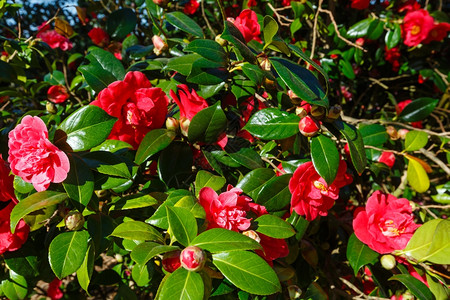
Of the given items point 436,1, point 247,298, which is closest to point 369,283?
point 247,298

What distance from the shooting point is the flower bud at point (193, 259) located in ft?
1.74

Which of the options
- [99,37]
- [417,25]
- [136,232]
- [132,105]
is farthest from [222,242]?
[417,25]

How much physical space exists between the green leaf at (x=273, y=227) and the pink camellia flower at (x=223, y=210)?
0.05m

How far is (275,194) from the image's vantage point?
0.79 m

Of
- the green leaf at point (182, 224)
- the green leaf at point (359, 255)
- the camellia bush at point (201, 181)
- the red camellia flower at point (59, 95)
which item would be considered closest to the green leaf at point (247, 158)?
the camellia bush at point (201, 181)

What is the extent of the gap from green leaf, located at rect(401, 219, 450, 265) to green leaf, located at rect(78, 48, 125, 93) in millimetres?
846

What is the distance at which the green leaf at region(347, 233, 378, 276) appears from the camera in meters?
0.87

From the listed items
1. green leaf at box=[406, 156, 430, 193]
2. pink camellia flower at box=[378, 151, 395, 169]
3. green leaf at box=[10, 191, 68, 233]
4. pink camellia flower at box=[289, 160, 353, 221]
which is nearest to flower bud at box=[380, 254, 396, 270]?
pink camellia flower at box=[289, 160, 353, 221]

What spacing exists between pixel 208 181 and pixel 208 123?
13cm

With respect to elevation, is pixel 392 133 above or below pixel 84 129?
below

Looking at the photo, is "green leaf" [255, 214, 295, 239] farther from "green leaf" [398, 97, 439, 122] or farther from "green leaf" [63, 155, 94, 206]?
"green leaf" [398, 97, 439, 122]

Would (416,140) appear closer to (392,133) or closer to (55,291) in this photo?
(392,133)

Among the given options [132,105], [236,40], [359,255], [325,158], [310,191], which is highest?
[236,40]

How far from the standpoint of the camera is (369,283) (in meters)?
1.23
